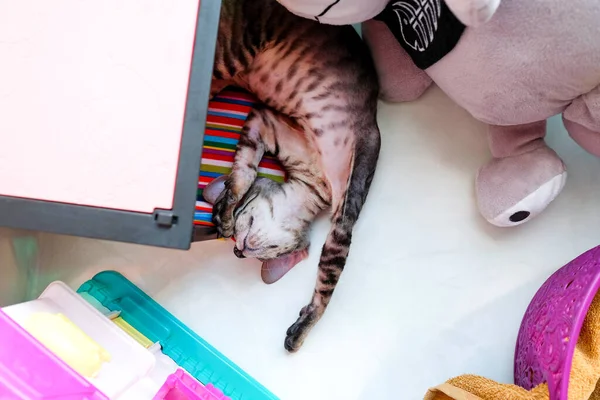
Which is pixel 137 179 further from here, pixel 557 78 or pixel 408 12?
pixel 557 78

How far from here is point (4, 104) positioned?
2.56 ft

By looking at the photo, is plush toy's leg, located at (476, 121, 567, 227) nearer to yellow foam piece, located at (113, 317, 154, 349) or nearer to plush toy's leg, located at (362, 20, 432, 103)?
plush toy's leg, located at (362, 20, 432, 103)

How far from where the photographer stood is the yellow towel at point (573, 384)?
922mm

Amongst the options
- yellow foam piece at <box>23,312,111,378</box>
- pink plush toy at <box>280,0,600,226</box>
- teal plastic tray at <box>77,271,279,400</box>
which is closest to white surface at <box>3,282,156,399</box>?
yellow foam piece at <box>23,312,111,378</box>

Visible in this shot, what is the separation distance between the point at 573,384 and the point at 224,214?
731mm

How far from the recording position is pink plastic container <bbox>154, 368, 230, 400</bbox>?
95 centimetres

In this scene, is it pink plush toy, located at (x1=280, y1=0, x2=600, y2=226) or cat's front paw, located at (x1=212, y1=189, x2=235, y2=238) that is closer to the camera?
pink plush toy, located at (x1=280, y1=0, x2=600, y2=226)

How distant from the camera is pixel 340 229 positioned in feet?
3.84

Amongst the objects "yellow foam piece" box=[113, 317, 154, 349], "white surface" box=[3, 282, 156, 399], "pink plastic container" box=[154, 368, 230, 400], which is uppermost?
"white surface" box=[3, 282, 156, 399]

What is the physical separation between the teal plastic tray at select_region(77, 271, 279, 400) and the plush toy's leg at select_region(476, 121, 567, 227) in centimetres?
65

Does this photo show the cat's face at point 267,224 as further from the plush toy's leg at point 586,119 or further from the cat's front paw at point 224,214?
the plush toy's leg at point 586,119

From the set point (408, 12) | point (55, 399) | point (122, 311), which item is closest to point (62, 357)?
point (55, 399)

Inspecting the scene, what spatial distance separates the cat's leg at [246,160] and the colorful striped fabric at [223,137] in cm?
2

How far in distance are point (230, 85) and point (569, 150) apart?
78 cm
